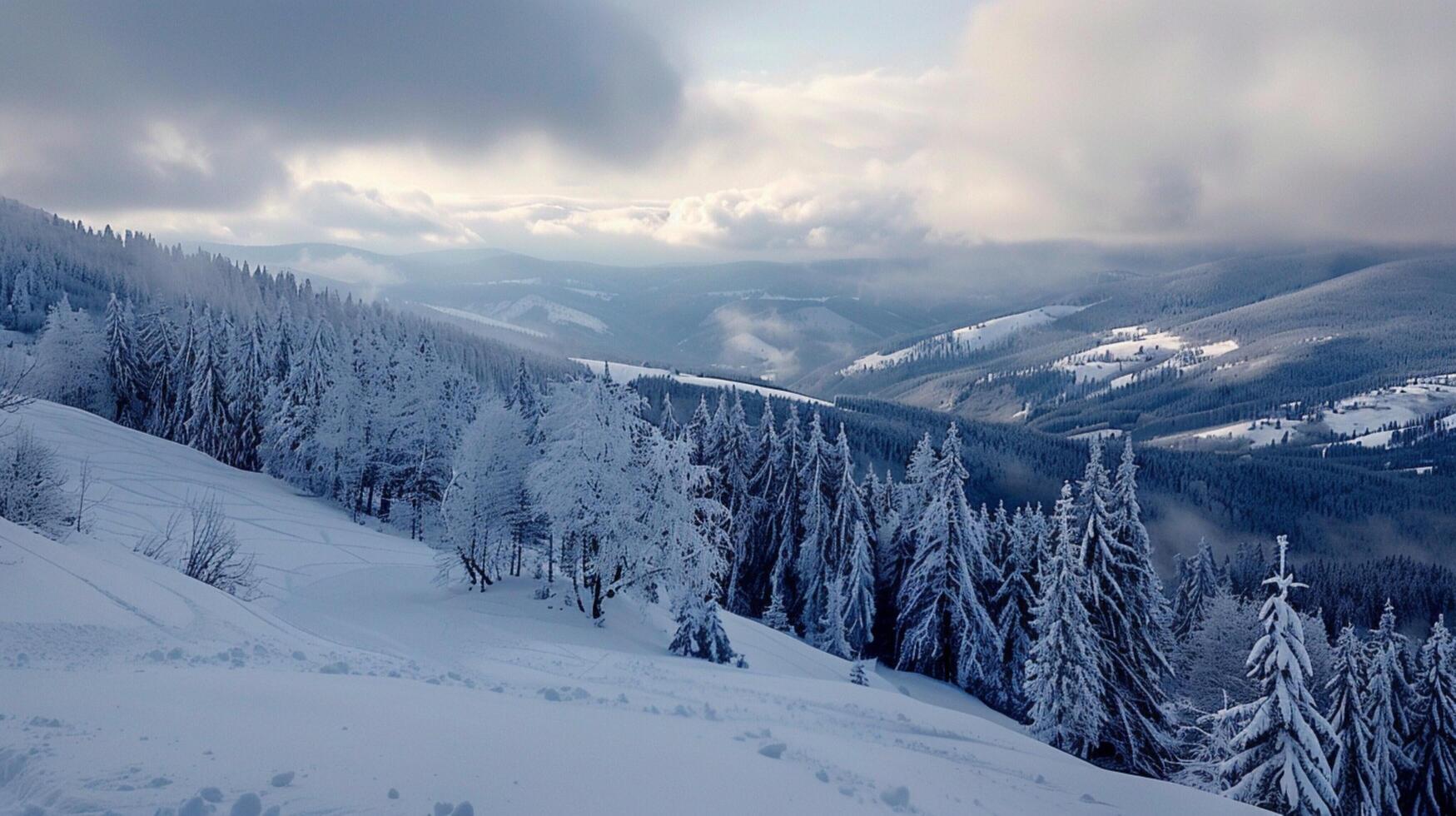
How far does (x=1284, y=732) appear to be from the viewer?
56.9 feet

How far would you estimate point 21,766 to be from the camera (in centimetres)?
688

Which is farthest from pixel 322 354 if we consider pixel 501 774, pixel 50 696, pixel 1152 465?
pixel 1152 465

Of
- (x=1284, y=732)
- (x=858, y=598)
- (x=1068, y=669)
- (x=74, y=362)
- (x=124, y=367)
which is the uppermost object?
(x=124, y=367)

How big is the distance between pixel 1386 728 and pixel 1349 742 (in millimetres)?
4394

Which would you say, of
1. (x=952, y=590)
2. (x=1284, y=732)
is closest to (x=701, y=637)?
(x=1284, y=732)

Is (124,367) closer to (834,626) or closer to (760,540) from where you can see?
(760,540)

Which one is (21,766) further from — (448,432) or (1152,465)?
(1152,465)

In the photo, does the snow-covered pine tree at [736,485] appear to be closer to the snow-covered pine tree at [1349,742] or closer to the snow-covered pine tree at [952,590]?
the snow-covered pine tree at [952,590]

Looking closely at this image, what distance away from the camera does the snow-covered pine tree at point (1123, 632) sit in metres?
27.7

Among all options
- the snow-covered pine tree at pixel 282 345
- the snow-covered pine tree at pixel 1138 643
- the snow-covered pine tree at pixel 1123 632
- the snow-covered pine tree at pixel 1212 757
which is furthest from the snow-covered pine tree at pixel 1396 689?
the snow-covered pine tree at pixel 282 345

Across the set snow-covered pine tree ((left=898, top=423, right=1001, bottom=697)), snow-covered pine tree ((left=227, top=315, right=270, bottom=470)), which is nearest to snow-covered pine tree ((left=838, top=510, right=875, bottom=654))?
snow-covered pine tree ((left=898, top=423, right=1001, bottom=697))

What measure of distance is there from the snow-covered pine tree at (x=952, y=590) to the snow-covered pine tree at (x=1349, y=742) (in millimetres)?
15991

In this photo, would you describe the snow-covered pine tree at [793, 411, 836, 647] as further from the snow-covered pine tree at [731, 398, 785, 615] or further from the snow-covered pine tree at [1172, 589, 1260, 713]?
the snow-covered pine tree at [1172, 589, 1260, 713]

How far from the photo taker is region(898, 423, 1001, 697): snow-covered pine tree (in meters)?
39.2
